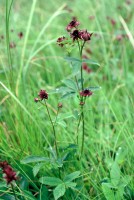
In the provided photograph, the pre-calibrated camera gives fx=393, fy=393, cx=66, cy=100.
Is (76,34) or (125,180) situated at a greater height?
(76,34)

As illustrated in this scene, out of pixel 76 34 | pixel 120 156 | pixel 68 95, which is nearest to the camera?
pixel 76 34

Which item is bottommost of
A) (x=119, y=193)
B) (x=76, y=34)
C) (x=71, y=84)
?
(x=119, y=193)

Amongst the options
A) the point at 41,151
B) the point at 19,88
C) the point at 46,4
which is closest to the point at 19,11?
the point at 46,4

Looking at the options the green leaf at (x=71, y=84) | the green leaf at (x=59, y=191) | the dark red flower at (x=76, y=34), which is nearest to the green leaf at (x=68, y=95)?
the green leaf at (x=71, y=84)

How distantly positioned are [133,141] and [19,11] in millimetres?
2592

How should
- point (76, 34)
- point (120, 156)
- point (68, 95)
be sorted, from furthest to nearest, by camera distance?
point (120, 156), point (68, 95), point (76, 34)

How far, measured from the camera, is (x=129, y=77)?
2.57 m

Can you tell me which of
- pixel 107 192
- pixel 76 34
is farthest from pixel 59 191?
pixel 76 34

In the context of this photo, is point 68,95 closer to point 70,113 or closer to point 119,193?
point 70,113

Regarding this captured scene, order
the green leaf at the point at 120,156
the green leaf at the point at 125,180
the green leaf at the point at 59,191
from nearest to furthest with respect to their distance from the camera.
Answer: the green leaf at the point at 59,191
the green leaf at the point at 125,180
the green leaf at the point at 120,156

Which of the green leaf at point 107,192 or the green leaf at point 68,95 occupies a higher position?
the green leaf at point 68,95

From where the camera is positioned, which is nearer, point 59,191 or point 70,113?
point 59,191

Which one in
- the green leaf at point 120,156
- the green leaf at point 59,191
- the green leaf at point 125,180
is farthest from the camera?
the green leaf at point 120,156

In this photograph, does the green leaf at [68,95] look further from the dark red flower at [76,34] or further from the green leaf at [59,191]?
the green leaf at [59,191]
